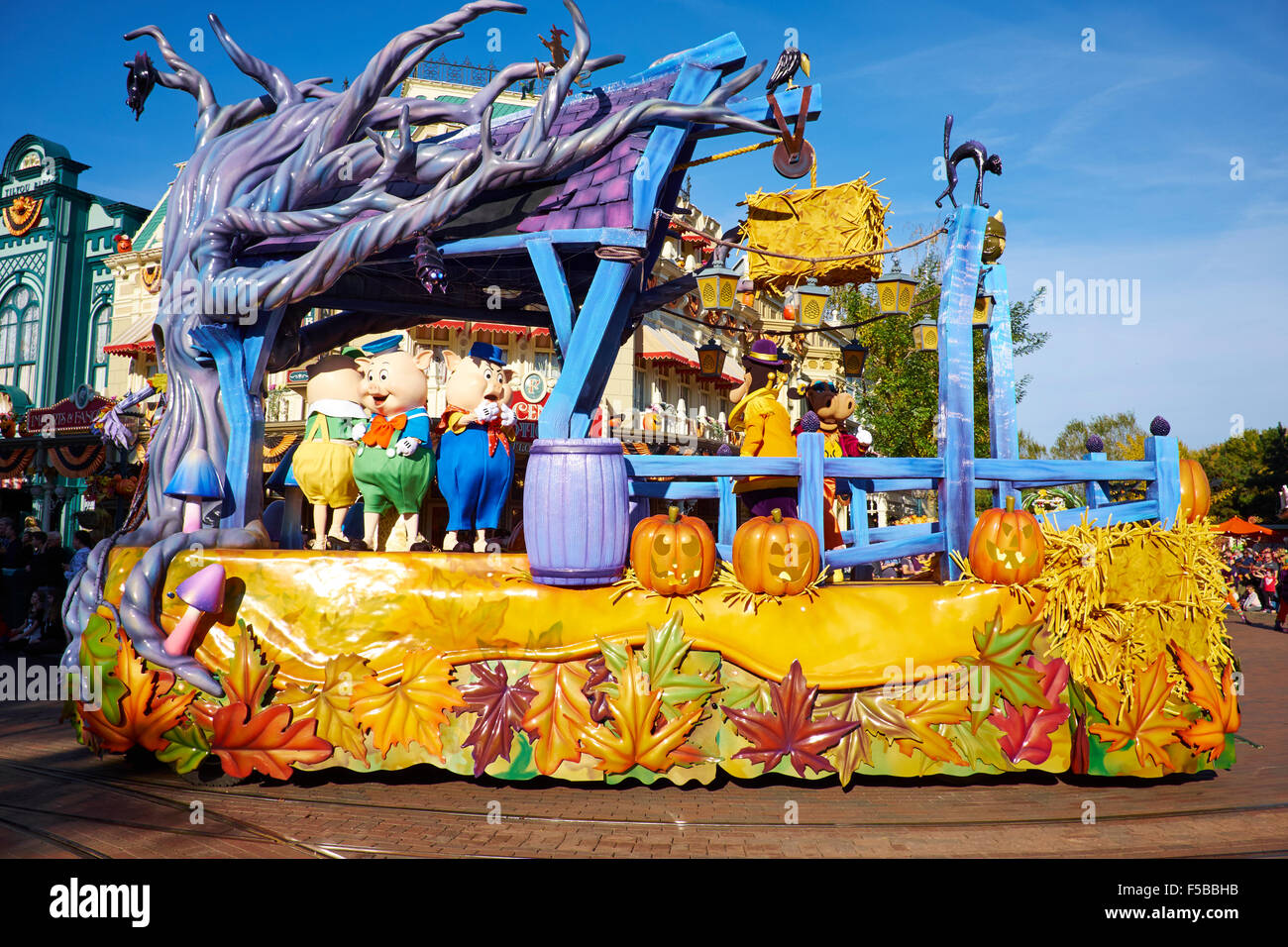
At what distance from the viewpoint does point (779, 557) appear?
499cm

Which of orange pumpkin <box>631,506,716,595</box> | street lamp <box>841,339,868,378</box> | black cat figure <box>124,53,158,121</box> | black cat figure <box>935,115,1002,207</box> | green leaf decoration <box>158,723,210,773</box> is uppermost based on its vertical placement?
black cat figure <box>124,53,158,121</box>

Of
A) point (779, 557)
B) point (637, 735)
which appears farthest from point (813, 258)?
point (637, 735)

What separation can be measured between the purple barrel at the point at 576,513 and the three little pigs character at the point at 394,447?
126 cm

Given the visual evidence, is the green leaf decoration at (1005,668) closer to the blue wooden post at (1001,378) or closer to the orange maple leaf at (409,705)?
the blue wooden post at (1001,378)

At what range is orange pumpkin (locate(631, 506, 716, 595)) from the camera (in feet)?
16.4

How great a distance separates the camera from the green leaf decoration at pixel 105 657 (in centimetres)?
524

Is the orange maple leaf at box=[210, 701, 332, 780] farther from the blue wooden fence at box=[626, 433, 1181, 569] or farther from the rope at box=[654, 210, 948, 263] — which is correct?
the rope at box=[654, 210, 948, 263]

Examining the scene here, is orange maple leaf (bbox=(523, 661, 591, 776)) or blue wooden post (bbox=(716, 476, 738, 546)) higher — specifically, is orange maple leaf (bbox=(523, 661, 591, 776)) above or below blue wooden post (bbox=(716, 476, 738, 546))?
below

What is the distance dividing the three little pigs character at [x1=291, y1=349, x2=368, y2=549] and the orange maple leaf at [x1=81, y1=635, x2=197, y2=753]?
1481mm

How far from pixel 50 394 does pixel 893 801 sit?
27.9 meters

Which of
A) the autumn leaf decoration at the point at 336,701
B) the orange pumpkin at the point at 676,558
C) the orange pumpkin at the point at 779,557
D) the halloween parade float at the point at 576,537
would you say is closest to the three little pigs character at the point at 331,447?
the halloween parade float at the point at 576,537

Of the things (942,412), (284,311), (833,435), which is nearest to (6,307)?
(284,311)

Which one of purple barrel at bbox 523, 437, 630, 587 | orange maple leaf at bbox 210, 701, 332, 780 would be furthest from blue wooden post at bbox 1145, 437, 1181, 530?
orange maple leaf at bbox 210, 701, 332, 780

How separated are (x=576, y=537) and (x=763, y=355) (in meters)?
2.25
